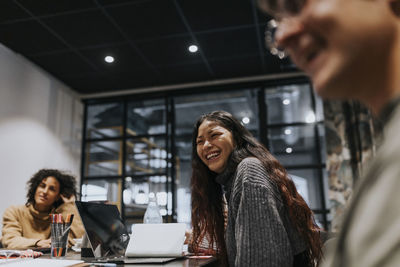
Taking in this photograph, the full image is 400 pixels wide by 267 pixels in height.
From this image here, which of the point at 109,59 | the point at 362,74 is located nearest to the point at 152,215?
the point at 362,74

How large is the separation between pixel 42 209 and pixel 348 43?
2.96 metres

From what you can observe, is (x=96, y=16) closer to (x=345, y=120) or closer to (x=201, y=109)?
(x=201, y=109)

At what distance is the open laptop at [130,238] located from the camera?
1.28 meters

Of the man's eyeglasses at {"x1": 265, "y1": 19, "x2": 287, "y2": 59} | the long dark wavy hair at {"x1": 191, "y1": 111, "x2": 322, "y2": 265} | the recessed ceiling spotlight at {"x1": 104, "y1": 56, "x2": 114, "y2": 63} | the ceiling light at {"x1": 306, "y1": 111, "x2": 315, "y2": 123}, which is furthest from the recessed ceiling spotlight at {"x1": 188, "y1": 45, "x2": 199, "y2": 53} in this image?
the man's eyeglasses at {"x1": 265, "y1": 19, "x2": 287, "y2": 59}

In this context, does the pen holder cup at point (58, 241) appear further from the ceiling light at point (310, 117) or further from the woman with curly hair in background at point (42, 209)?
the ceiling light at point (310, 117)

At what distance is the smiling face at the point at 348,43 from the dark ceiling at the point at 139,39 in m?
2.89

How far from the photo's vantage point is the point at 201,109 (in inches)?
199

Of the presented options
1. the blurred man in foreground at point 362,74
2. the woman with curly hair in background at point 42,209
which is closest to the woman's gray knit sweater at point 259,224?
the blurred man in foreground at point 362,74

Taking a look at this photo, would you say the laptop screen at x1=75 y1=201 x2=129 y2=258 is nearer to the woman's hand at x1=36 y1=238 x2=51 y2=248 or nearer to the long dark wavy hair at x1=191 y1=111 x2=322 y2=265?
the long dark wavy hair at x1=191 y1=111 x2=322 y2=265

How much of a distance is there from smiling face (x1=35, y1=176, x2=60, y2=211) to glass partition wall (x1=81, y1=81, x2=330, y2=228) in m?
1.69

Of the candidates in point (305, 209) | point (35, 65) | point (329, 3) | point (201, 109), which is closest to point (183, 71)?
point (201, 109)

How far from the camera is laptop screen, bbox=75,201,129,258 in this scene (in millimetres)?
1335

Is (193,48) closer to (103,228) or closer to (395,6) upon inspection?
(103,228)

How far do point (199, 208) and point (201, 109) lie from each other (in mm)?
3448
